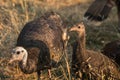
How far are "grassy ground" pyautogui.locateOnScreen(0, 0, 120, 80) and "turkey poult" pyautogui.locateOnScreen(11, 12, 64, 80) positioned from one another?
254 millimetres

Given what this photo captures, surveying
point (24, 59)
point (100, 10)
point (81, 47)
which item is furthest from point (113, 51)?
point (100, 10)

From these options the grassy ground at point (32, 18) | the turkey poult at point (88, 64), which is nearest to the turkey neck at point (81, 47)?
the turkey poult at point (88, 64)

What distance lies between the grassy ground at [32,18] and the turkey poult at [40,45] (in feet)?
0.83

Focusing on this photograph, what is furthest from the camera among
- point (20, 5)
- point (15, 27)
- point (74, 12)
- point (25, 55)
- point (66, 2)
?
point (66, 2)

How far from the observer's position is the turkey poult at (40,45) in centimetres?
593

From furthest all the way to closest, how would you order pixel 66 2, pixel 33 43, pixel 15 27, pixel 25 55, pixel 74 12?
1. pixel 66 2
2. pixel 74 12
3. pixel 15 27
4. pixel 33 43
5. pixel 25 55

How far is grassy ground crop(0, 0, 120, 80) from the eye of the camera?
6.57m

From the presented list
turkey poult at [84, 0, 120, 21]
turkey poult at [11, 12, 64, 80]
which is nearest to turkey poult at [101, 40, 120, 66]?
turkey poult at [11, 12, 64, 80]

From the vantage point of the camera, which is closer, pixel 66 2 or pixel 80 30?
pixel 80 30

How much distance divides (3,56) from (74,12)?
131 inches

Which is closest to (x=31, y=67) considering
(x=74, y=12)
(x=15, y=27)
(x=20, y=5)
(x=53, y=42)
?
(x=53, y=42)

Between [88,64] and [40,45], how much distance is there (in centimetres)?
71

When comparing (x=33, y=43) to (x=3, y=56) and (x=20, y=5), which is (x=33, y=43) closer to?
(x=3, y=56)

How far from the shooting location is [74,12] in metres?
9.84
